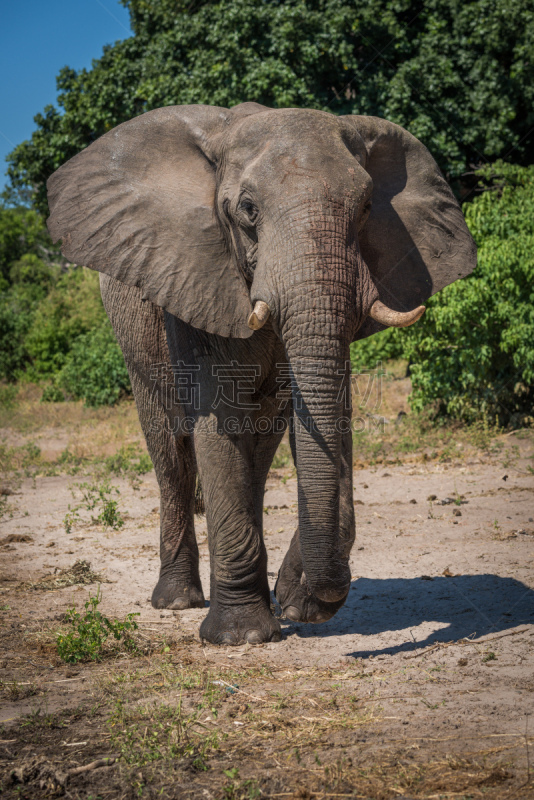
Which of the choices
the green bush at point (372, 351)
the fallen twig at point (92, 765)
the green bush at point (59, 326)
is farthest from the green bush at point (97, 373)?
the fallen twig at point (92, 765)

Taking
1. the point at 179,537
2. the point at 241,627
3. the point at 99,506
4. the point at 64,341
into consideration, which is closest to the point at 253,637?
the point at 241,627

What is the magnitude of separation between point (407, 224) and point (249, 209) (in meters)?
1.26

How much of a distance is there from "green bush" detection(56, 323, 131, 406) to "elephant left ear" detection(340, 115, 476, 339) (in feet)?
40.2

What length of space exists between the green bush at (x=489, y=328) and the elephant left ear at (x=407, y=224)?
4657 millimetres

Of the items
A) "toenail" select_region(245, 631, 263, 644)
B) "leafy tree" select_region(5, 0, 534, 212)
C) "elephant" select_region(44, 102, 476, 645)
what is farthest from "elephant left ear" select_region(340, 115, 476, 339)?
"leafy tree" select_region(5, 0, 534, 212)

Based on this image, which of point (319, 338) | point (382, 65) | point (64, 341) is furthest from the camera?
point (64, 341)

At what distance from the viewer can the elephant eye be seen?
13.3 feet

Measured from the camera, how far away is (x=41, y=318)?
2092 cm

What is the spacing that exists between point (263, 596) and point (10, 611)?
1956 millimetres

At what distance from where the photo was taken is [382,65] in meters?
14.7

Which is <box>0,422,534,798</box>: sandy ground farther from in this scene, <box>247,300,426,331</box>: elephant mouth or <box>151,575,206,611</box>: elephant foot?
<box>247,300,426,331</box>: elephant mouth

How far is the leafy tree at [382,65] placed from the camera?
1384 cm

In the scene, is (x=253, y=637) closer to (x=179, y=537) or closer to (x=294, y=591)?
(x=294, y=591)

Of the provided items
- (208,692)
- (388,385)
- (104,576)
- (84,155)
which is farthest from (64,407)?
(208,692)
